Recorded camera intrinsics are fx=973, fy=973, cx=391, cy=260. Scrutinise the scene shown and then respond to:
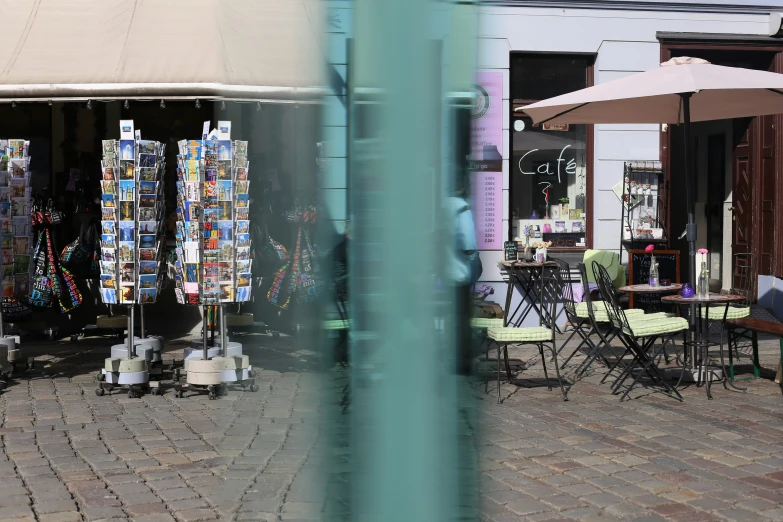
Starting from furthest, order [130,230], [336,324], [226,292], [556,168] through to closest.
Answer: [556,168] < [130,230] < [226,292] < [336,324]

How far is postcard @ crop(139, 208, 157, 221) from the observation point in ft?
22.3

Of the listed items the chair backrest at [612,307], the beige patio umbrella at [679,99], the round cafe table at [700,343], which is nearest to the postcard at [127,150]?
the beige patio umbrella at [679,99]

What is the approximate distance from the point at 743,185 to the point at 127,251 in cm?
794

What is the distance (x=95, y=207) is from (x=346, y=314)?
9452mm

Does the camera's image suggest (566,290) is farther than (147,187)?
Yes

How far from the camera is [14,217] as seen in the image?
778 cm

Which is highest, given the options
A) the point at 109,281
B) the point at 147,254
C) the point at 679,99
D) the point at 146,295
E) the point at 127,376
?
the point at 679,99

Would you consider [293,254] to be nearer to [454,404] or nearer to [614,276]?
[454,404]

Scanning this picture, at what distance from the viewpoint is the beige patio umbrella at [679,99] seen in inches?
289

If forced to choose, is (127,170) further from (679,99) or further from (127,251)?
(679,99)

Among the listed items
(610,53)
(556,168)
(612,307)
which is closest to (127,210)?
(612,307)

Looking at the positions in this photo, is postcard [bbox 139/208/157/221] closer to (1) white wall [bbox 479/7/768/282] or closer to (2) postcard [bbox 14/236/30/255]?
(2) postcard [bbox 14/236/30/255]

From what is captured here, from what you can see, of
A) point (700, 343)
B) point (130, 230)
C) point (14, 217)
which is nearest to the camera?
point (130, 230)

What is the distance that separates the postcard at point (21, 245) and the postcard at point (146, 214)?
1.58 metres
